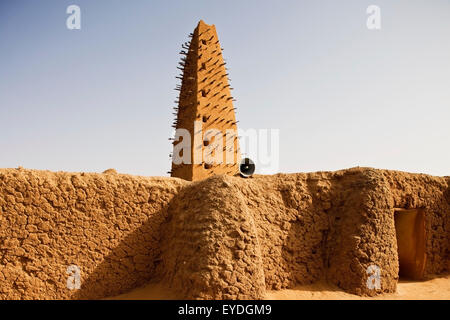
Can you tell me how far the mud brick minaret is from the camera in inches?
498

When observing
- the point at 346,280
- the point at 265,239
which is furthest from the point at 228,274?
the point at 346,280

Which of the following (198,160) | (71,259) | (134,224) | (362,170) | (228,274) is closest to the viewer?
(228,274)

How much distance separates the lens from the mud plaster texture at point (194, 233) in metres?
5.41

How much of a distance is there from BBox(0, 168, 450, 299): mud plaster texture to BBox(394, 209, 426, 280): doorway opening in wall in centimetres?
241

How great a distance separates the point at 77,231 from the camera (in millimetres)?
5777

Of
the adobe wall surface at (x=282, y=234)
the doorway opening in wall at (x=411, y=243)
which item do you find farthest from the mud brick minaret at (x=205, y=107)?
the doorway opening in wall at (x=411, y=243)

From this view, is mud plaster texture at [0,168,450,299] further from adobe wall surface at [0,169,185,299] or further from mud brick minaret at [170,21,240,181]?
mud brick minaret at [170,21,240,181]

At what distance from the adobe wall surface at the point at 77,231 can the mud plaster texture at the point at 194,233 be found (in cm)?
2

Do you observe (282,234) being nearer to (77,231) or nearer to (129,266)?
(129,266)

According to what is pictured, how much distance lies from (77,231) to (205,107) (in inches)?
325

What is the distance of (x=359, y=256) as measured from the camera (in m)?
6.55

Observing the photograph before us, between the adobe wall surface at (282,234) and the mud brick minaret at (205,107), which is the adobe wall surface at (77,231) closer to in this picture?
the adobe wall surface at (282,234)
